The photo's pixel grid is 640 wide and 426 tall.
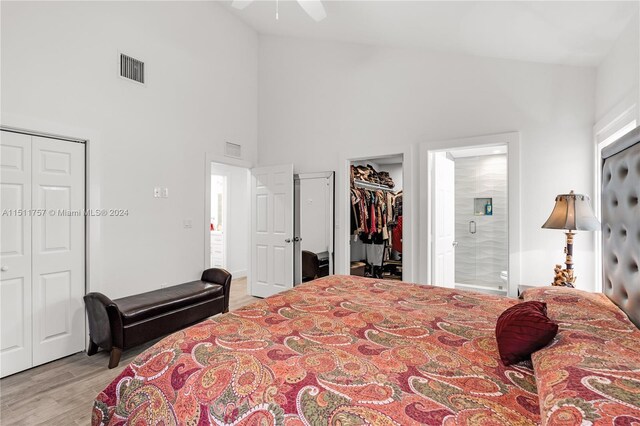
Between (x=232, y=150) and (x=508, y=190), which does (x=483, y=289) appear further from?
(x=232, y=150)

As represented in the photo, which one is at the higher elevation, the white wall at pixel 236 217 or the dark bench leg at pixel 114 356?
the white wall at pixel 236 217

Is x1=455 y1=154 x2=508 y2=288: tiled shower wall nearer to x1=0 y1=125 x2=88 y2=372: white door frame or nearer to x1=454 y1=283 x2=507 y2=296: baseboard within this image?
x1=454 y1=283 x2=507 y2=296: baseboard

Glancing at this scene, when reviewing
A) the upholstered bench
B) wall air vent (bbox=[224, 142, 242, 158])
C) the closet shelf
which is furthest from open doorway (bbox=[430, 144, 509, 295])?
the upholstered bench

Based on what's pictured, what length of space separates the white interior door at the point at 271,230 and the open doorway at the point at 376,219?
0.90 metres

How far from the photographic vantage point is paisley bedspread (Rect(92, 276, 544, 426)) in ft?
2.89

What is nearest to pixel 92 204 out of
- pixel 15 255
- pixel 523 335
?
pixel 15 255

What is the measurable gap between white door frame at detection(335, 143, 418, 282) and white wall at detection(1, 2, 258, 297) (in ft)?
5.73

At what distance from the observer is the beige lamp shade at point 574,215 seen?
2.26 m

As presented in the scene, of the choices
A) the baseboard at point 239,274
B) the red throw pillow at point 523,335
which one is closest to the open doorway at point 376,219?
the baseboard at point 239,274

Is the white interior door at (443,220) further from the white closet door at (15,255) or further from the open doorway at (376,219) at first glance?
the white closet door at (15,255)

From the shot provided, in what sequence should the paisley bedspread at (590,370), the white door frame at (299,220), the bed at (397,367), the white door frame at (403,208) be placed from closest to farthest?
the paisley bedspread at (590,370)
the bed at (397,367)
the white door frame at (403,208)
the white door frame at (299,220)

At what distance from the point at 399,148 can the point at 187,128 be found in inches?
103

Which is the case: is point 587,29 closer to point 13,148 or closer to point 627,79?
point 627,79

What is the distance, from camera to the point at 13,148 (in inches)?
99.9
